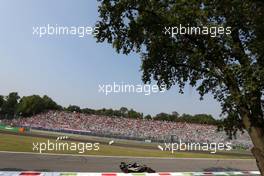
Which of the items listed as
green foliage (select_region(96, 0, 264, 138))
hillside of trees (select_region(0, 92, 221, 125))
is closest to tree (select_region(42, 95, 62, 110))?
hillside of trees (select_region(0, 92, 221, 125))

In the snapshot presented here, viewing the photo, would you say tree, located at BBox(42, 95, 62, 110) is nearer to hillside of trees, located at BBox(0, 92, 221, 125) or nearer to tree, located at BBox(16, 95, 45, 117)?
hillside of trees, located at BBox(0, 92, 221, 125)

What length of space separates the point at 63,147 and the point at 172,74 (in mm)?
27455

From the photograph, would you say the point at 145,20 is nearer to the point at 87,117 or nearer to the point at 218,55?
the point at 218,55

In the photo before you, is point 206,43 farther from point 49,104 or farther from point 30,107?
point 49,104

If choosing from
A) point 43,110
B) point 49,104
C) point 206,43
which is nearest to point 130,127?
point 43,110

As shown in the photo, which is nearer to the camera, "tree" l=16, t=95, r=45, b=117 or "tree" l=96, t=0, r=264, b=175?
"tree" l=96, t=0, r=264, b=175

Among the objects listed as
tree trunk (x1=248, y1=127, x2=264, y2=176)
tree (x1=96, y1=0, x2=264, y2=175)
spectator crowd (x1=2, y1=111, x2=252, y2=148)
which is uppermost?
tree (x1=96, y1=0, x2=264, y2=175)

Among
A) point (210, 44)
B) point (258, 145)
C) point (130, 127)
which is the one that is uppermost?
point (210, 44)

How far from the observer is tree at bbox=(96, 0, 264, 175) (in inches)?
424

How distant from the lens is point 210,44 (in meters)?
11.5

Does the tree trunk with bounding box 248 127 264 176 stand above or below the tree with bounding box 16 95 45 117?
below

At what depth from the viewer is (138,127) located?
74.9 m

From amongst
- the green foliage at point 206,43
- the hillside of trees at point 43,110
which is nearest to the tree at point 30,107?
the hillside of trees at point 43,110

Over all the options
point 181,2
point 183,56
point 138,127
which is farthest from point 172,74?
point 138,127
